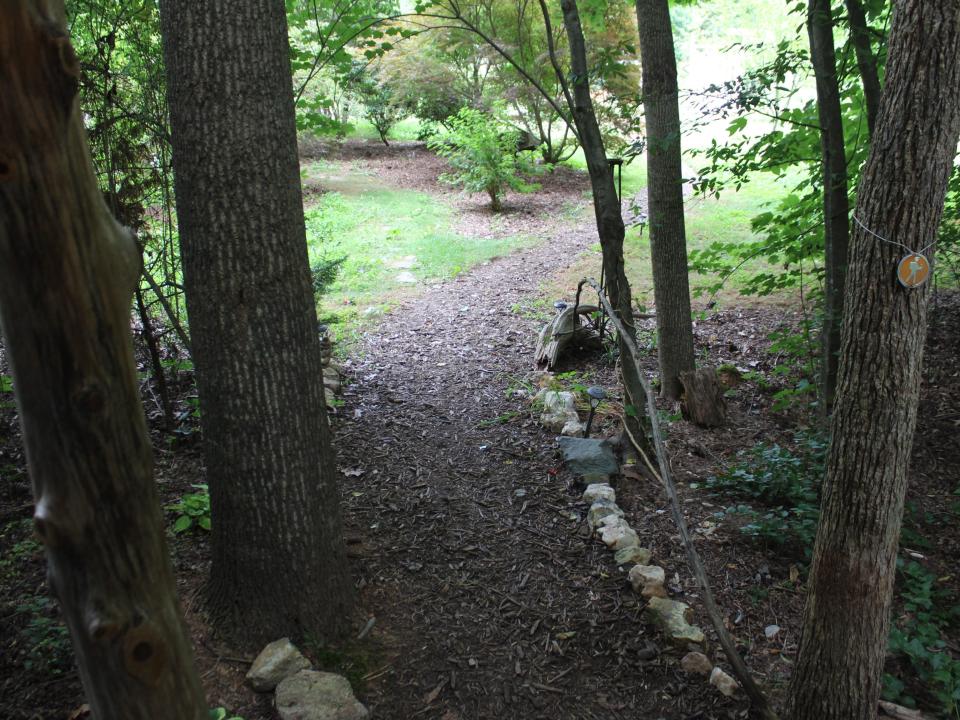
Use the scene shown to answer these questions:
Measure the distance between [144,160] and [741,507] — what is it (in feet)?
15.1

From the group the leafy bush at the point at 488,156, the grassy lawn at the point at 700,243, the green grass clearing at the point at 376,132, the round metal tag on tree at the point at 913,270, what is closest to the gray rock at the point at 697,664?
the round metal tag on tree at the point at 913,270

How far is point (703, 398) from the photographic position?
5.61 meters

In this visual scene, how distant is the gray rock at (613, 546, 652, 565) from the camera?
364 centimetres

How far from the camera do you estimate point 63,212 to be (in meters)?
1.31

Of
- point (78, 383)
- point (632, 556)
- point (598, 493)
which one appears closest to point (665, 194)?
point (598, 493)

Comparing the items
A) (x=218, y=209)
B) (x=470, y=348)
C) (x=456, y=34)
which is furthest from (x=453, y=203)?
(x=218, y=209)

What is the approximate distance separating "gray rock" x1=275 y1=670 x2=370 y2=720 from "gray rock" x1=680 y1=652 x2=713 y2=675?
1.43 metres

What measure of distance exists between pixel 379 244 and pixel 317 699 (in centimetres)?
980

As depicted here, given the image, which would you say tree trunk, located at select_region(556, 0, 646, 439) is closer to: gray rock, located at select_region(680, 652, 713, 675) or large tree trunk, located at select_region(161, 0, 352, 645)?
gray rock, located at select_region(680, 652, 713, 675)

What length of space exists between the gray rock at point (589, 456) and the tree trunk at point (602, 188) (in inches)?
12.4

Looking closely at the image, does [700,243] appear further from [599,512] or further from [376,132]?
[376,132]

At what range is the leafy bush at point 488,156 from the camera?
42.8ft

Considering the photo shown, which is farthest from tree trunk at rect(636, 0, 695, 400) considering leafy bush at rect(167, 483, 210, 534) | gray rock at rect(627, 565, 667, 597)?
leafy bush at rect(167, 483, 210, 534)

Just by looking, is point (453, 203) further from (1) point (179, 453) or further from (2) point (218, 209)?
(2) point (218, 209)
